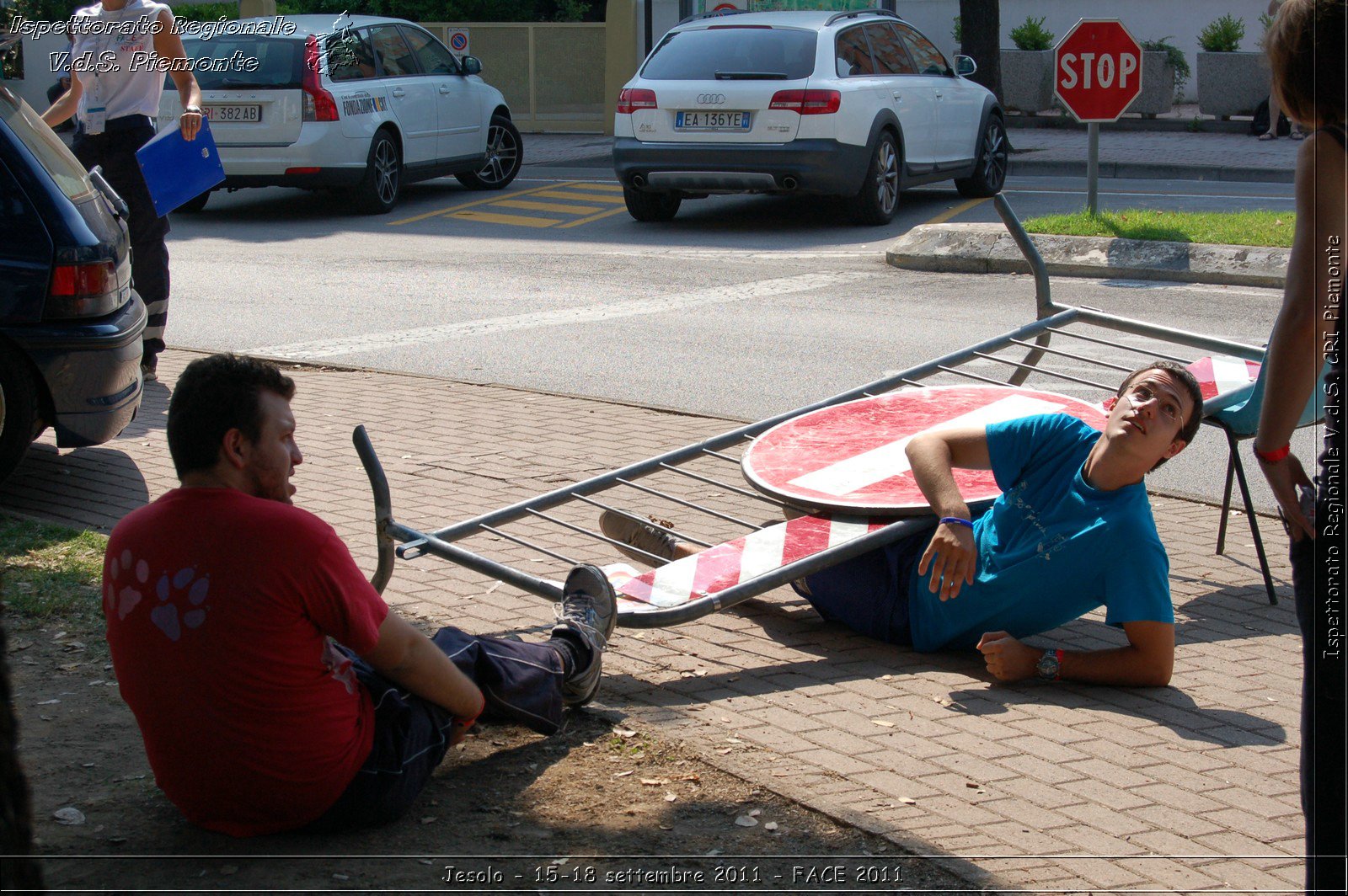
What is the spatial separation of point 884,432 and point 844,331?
157 inches

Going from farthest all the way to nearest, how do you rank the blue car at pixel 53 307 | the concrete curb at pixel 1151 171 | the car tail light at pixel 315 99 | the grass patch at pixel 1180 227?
the concrete curb at pixel 1151 171, the car tail light at pixel 315 99, the grass patch at pixel 1180 227, the blue car at pixel 53 307

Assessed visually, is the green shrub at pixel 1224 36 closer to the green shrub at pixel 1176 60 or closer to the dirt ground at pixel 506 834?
the green shrub at pixel 1176 60

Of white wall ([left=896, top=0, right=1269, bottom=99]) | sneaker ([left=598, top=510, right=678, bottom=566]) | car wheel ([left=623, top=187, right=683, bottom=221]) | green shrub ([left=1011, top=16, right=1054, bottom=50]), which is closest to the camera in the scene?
sneaker ([left=598, top=510, right=678, bottom=566])

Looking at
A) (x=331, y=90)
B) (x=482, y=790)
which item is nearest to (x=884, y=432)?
(x=482, y=790)

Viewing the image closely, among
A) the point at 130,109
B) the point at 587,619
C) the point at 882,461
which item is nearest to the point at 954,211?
the point at 130,109

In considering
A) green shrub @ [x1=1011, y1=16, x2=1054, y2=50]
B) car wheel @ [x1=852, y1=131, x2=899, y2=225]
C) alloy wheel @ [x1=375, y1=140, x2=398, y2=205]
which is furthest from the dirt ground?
green shrub @ [x1=1011, y1=16, x2=1054, y2=50]

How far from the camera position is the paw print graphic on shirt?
2.93 meters

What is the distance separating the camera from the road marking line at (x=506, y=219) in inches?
568

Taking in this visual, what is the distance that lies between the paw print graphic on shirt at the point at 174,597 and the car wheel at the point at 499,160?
1407cm

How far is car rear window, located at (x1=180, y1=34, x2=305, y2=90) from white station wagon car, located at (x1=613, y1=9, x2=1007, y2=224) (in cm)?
322

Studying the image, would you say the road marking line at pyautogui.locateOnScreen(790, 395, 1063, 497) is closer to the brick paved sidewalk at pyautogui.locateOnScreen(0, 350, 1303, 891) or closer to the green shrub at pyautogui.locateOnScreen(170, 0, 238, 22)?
the brick paved sidewalk at pyautogui.locateOnScreen(0, 350, 1303, 891)

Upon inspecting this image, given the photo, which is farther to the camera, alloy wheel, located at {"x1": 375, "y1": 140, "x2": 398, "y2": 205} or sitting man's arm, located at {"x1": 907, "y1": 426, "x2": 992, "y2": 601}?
alloy wheel, located at {"x1": 375, "y1": 140, "x2": 398, "y2": 205}

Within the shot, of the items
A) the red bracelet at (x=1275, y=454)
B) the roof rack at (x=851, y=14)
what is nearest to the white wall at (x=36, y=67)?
the roof rack at (x=851, y=14)

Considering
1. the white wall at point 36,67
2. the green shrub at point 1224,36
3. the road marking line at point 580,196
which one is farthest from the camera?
the white wall at point 36,67
